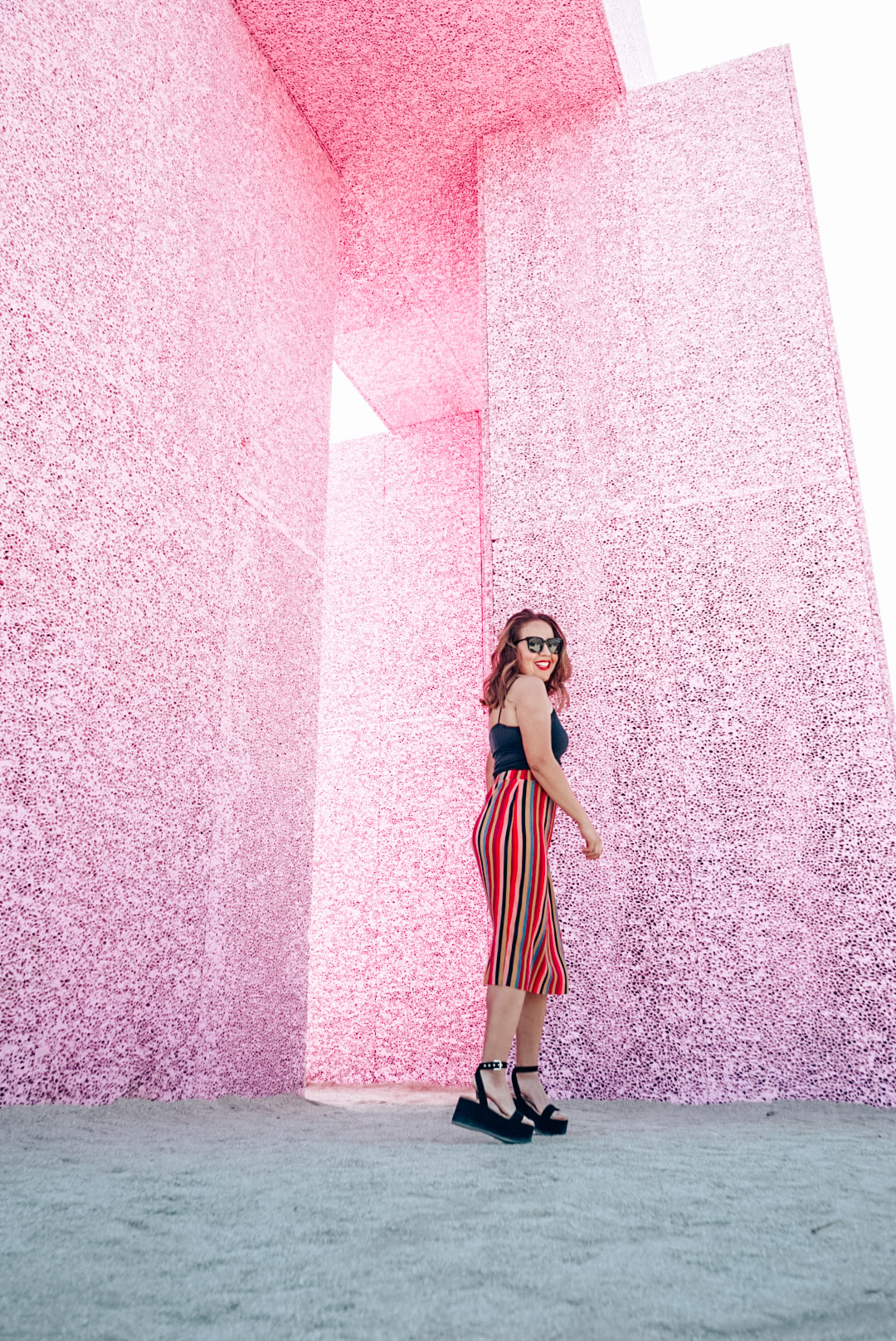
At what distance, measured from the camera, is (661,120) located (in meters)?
3.55

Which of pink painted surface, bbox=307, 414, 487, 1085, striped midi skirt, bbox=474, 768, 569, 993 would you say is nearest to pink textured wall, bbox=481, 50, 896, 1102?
striped midi skirt, bbox=474, 768, 569, 993

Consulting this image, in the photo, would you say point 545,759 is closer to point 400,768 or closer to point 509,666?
point 509,666

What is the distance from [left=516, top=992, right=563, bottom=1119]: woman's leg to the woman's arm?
368 mm

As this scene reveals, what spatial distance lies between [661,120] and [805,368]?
1.31 m

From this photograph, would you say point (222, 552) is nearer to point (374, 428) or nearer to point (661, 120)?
point (661, 120)

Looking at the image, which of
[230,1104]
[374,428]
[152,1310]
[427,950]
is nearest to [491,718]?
[230,1104]

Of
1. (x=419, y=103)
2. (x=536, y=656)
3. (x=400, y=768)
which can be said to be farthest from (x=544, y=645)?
(x=419, y=103)

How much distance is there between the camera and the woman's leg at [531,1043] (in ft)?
6.67

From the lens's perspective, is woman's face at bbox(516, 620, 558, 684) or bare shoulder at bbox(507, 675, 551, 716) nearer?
bare shoulder at bbox(507, 675, 551, 716)

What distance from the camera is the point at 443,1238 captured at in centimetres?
110

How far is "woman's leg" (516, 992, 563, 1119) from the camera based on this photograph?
203 cm

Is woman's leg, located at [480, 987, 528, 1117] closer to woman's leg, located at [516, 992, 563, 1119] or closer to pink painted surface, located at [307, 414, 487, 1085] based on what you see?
woman's leg, located at [516, 992, 563, 1119]

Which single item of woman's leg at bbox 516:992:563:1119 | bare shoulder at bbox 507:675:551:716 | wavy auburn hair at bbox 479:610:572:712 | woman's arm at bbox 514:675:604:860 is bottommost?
woman's leg at bbox 516:992:563:1119

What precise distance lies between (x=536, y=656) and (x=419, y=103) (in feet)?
9.26
